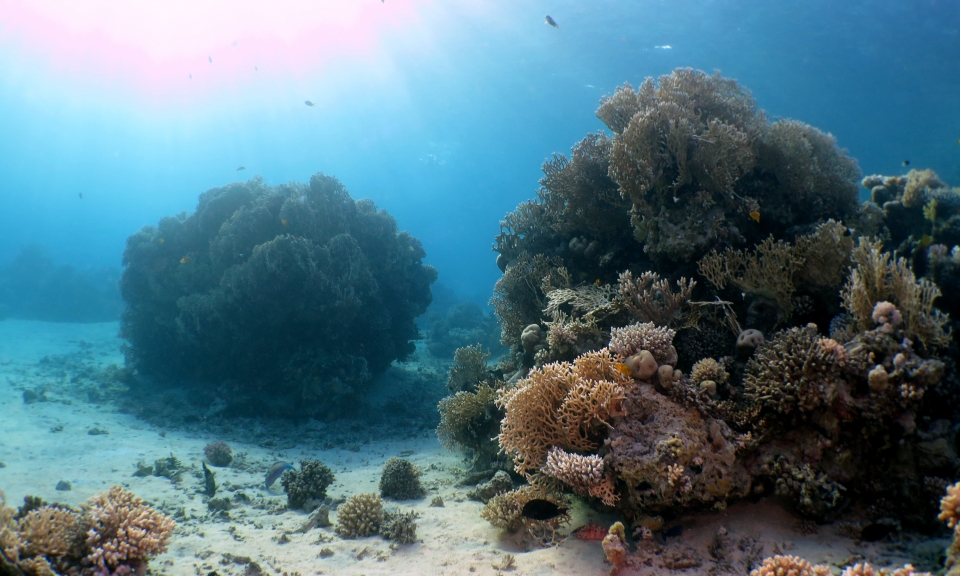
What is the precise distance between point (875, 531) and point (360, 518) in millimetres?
5783

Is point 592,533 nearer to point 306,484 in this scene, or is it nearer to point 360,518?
point 360,518

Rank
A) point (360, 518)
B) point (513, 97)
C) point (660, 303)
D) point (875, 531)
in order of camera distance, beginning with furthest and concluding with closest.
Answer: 1. point (513, 97)
2. point (660, 303)
3. point (360, 518)
4. point (875, 531)

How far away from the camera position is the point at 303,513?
6.80 metres

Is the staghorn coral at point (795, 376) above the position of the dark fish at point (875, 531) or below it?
above

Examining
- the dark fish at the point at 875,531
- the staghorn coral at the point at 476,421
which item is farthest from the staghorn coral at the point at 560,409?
the staghorn coral at the point at 476,421

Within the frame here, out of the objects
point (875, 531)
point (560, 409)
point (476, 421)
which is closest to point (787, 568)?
point (875, 531)

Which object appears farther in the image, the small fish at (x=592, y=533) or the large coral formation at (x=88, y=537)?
the small fish at (x=592, y=533)

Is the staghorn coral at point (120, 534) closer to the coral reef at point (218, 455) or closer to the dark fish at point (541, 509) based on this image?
the dark fish at point (541, 509)

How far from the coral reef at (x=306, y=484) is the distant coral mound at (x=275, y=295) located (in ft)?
16.8

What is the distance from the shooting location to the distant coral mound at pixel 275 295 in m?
12.5

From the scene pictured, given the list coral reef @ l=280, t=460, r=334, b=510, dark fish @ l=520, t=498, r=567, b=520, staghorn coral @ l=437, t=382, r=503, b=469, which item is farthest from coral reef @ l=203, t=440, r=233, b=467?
dark fish @ l=520, t=498, r=567, b=520

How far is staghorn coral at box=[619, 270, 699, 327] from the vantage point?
5.68 meters

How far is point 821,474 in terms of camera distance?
3.89 metres

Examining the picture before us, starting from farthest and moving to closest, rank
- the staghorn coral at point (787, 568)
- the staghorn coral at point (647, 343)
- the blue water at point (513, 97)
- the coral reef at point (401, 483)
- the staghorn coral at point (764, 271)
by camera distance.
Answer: the blue water at point (513, 97) < the coral reef at point (401, 483) < the staghorn coral at point (764, 271) < the staghorn coral at point (647, 343) < the staghorn coral at point (787, 568)
